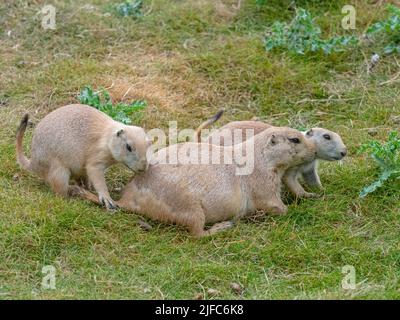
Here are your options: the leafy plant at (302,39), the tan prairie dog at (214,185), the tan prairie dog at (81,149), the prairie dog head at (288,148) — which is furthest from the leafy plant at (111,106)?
the leafy plant at (302,39)

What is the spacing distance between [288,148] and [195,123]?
1733 mm

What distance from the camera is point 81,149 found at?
22.7ft

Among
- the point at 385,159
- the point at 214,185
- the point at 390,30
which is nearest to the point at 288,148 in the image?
the point at 214,185

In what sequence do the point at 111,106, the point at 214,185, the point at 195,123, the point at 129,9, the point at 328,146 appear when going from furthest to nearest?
the point at 129,9 → the point at 195,123 → the point at 111,106 → the point at 328,146 → the point at 214,185

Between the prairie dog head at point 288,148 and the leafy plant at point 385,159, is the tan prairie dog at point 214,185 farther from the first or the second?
the leafy plant at point 385,159

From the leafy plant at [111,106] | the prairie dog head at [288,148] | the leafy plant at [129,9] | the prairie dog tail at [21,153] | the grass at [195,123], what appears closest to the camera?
the grass at [195,123]

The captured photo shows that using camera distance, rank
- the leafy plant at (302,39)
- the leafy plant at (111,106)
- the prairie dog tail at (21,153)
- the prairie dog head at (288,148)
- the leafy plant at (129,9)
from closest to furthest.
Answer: the prairie dog head at (288,148)
the prairie dog tail at (21,153)
the leafy plant at (111,106)
the leafy plant at (302,39)
the leafy plant at (129,9)

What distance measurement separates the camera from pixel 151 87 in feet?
29.6

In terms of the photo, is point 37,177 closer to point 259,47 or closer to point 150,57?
point 150,57

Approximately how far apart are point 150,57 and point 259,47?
1.25 metres

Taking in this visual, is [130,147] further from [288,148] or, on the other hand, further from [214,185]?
[288,148]

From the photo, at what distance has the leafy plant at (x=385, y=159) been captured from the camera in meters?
6.98

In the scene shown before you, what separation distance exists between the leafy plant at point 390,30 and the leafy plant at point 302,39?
27 cm

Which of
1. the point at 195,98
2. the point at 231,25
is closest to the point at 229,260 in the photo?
the point at 195,98
